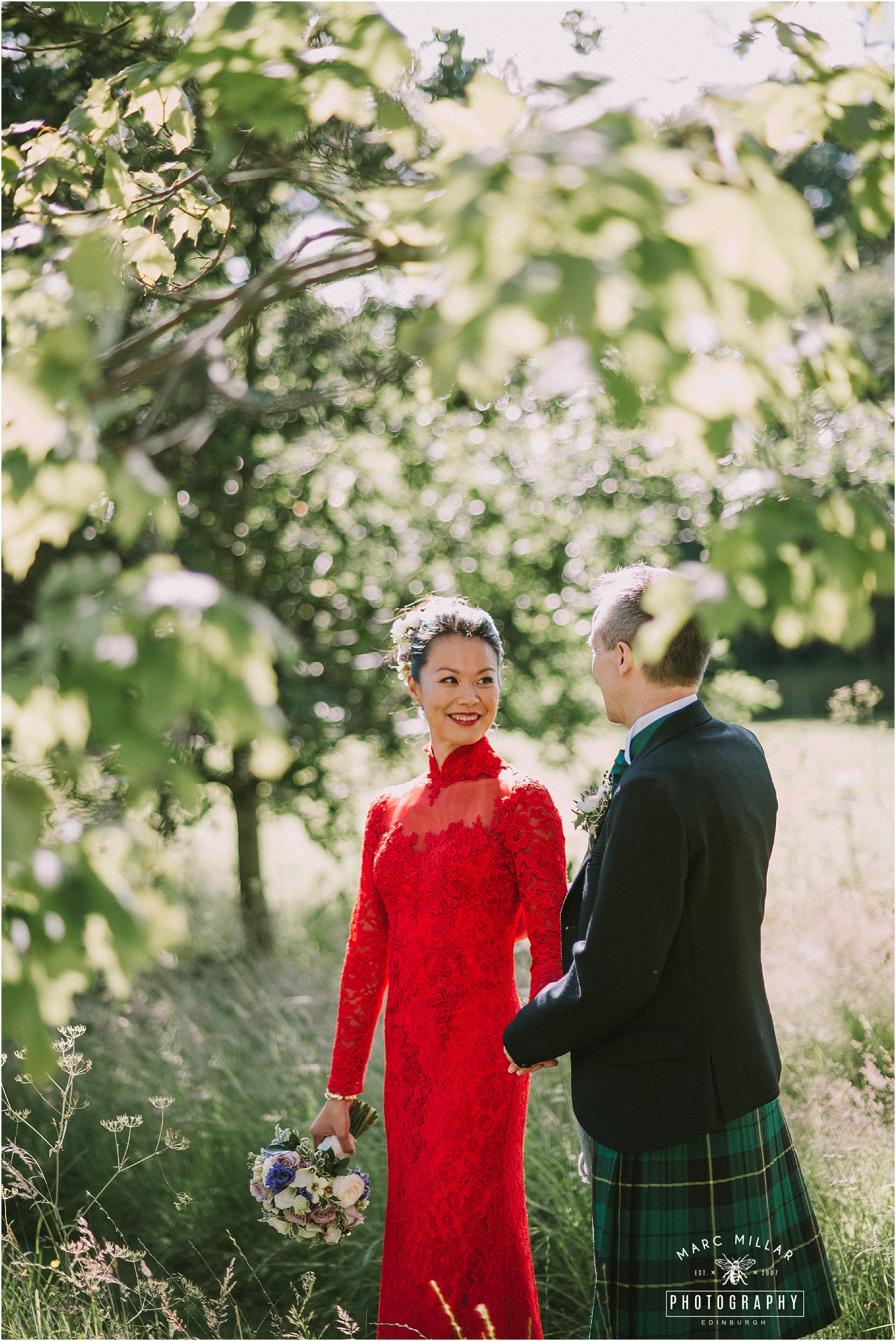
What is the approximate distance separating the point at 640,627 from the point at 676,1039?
90 centimetres

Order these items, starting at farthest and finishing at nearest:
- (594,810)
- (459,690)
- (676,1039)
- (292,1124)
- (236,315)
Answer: (292,1124) < (459,690) < (594,810) < (676,1039) < (236,315)

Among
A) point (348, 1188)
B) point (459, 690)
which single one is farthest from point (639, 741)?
point (348, 1188)

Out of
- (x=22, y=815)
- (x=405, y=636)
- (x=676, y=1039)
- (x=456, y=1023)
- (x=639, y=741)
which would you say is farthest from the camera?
(x=405, y=636)

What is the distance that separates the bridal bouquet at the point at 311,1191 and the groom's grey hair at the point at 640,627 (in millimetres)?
1519

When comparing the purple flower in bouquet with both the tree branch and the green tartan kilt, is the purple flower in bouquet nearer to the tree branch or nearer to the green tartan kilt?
the green tartan kilt

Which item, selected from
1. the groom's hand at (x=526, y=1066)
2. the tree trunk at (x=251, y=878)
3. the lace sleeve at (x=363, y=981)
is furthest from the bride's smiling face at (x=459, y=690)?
the tree trunk at (x=251, y=878)

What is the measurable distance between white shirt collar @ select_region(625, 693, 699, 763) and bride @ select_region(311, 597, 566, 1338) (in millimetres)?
358

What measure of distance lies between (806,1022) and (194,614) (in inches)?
147

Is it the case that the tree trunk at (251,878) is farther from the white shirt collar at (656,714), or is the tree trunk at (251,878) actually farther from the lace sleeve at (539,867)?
the white shirt collar at (656,714)

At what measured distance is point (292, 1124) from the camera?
12.0 feet

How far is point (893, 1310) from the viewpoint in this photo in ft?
8.96

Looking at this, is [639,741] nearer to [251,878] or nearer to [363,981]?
[363,981]

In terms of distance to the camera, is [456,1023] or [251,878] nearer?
[456,1023]

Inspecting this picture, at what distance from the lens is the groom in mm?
2008
